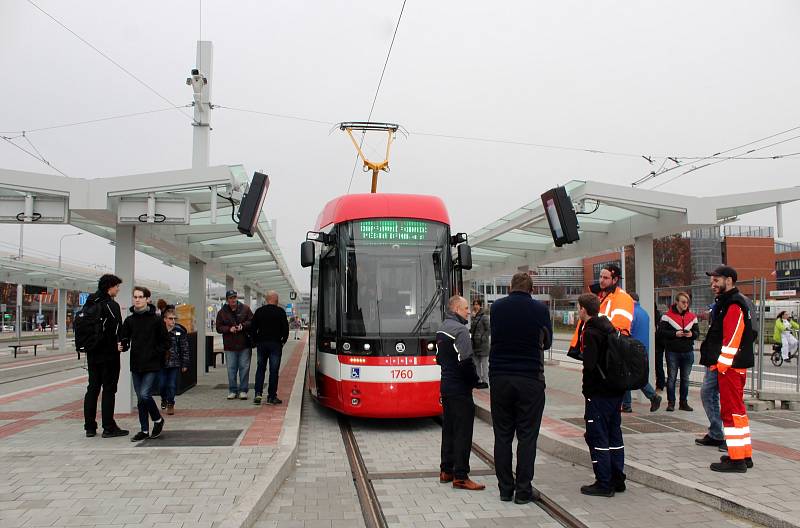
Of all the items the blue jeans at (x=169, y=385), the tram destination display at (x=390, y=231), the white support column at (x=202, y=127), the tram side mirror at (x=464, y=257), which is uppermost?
the white support column at (x=202, y=127)

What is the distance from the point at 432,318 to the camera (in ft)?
29.1

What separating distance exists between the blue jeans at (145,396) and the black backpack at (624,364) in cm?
509

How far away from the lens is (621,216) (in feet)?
36.8

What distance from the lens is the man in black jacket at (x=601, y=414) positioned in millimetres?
5457

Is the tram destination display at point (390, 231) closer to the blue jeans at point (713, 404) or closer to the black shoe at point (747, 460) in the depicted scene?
the blue jeans at point (713, 404)

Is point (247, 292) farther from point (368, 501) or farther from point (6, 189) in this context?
point (368, 501)

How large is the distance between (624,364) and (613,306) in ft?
2.46

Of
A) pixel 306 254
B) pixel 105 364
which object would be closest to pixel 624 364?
pixel 306 254

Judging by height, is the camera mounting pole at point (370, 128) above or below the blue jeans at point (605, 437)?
above

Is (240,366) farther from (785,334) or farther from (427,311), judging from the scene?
(785,334)

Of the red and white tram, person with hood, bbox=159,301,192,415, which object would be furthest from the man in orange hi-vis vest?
person with hood, bbox=159,301,192,415

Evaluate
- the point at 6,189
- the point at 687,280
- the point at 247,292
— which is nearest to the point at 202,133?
the point at 6,189

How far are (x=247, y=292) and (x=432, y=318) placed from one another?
22.5 meters

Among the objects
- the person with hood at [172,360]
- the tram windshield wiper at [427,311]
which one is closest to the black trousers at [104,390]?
the person with hood at [172,360]
